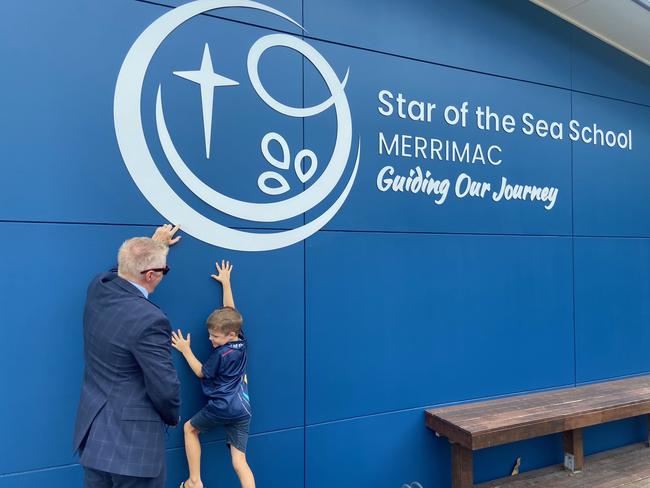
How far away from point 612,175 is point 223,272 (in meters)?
3.79

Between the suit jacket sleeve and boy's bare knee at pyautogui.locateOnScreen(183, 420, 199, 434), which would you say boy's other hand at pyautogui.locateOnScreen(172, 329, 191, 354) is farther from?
the suit jacket sleeve

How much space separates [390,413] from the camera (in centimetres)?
343

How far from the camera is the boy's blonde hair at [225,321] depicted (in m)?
2.71

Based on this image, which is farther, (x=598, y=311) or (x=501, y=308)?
(x=598, y=311)

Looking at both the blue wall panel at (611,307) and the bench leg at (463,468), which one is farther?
the blue wall panel at (611,307)

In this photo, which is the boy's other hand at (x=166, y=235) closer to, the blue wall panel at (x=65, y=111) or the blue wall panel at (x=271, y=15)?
the blue wall panel at (x=65, y=111)

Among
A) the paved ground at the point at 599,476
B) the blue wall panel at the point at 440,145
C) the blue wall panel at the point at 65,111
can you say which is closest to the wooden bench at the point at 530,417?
the paved ground at the point at 599,476

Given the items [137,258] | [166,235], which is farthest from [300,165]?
[137,258]

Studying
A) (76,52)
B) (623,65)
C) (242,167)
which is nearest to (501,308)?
(242,167)

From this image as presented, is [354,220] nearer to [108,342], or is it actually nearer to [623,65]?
[108,342]

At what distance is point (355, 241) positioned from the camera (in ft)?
11.0

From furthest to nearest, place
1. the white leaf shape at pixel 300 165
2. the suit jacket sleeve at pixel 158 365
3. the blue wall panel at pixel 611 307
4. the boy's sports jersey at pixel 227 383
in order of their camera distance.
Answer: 1. the blue wall panel at pixel 611 307
2. the white leaf shape at pixel 300 165
3. the boy's sports jersey at pixel 227 383
4. the suit jacket sleeve at pixel 158 365

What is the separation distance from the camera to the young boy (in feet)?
8.79

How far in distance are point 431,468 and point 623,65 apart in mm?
4110
